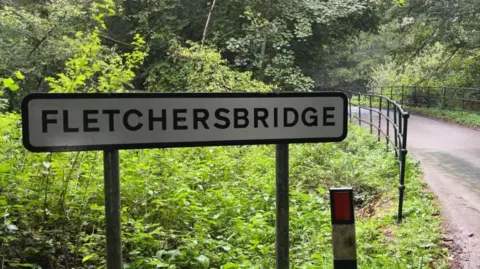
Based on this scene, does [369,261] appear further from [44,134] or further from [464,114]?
[464,114]

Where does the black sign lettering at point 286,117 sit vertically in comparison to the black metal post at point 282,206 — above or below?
above

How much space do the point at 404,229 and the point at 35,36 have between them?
10343 mm

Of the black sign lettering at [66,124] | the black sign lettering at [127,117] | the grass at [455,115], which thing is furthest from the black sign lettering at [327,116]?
the grass at [455,115]

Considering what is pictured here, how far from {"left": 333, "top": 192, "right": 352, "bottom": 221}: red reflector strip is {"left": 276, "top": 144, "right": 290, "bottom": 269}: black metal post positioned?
0.35 metres

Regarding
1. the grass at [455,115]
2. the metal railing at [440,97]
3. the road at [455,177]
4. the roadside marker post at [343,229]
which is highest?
the metal railing at [440,97]

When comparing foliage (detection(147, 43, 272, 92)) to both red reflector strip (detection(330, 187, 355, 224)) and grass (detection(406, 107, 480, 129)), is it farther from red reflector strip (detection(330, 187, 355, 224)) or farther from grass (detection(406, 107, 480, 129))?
red reflector strip (detection(330, 187, 355, 224))

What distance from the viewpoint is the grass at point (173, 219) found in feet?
11.5

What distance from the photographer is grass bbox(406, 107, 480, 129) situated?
16.0 meters

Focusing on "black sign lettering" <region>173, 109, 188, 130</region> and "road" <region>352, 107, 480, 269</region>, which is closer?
"black sign lettering" <region>173, 109, 188, 130</region>

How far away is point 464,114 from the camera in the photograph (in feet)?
58.6

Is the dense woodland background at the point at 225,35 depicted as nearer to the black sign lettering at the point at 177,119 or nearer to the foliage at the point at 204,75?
the foliage at the point at 204,75

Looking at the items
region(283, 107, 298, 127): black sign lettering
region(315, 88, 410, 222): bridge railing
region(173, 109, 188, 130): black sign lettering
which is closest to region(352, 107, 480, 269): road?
region(315, 88, 410, 222): bridge railing

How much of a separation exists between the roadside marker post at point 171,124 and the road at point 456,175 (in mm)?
2966

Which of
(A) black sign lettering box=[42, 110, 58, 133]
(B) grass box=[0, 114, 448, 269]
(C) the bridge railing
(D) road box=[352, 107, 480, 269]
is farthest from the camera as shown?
(C) the bridge railing
